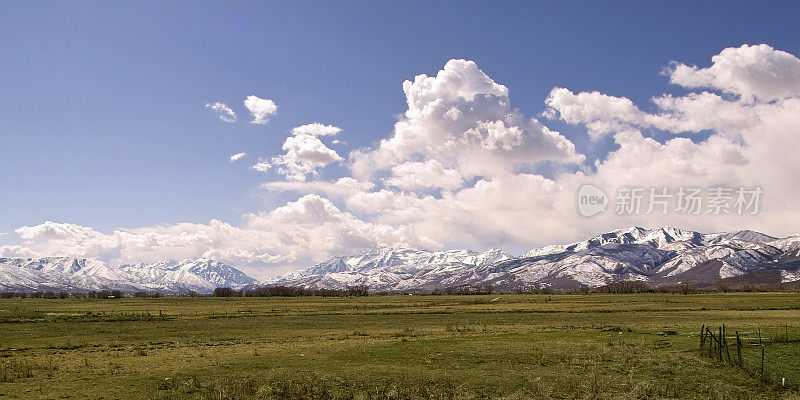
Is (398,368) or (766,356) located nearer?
(398,368)

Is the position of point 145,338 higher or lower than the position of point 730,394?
lower

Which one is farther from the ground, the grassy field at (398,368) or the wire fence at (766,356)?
the wire fence at (766,356)

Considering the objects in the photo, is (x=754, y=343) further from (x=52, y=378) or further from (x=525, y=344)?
(x=52, y=378)

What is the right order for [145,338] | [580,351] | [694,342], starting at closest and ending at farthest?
1. [580,351]
2. [694,342]
3. [145,338]

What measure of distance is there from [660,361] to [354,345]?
25.5 m

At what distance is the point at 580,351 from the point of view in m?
37.3

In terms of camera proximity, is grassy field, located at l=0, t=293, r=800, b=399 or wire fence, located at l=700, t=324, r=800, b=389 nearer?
grassy field, located at l=0, t=293, r=800, b=399

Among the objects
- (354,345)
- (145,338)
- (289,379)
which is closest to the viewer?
(289,379)

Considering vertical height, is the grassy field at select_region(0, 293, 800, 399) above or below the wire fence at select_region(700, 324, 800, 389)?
below

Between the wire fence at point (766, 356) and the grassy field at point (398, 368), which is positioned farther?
the wire fence at point (766, 356)

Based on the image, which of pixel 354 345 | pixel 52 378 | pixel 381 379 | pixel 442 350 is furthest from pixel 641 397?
pixel 52 378

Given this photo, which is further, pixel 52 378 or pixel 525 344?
pixel 525 344

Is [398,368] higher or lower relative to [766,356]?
lower

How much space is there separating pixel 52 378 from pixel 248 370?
12.1 meters
